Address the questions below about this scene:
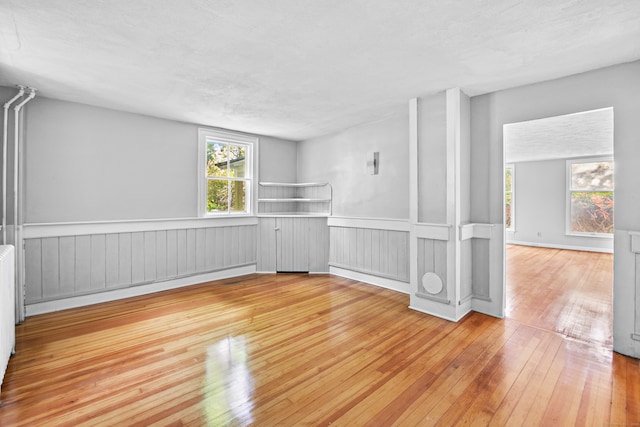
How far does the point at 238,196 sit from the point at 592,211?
859 centimetres

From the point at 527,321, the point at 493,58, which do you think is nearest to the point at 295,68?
the point at 493,58

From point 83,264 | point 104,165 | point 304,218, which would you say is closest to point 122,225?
point 83,264

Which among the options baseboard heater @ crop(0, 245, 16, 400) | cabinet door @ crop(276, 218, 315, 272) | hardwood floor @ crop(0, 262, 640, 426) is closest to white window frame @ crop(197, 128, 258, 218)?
cabinet door @ crop(276, 218, 315, 272)

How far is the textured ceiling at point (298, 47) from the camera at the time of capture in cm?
181

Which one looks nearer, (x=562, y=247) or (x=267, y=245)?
(x=267, y=245)

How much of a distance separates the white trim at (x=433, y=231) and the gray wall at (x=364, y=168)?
72cm

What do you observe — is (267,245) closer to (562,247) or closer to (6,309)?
(6,309)

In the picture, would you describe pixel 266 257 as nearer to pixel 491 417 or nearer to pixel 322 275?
pixel 322 275

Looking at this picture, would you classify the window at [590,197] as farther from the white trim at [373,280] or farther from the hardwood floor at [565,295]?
the white trim at [373,280]

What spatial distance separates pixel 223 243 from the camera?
4.79 m

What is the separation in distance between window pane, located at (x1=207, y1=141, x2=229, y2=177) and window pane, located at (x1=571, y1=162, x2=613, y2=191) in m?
8.62

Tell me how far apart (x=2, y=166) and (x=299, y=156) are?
4097 mm

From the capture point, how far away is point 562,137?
5.45 metres

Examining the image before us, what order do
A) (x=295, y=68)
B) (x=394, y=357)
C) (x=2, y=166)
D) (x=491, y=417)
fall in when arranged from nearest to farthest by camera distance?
(x=491, y=417) < (x=394, y=357) < (x=295, y=68) < (x=2, y=166)
